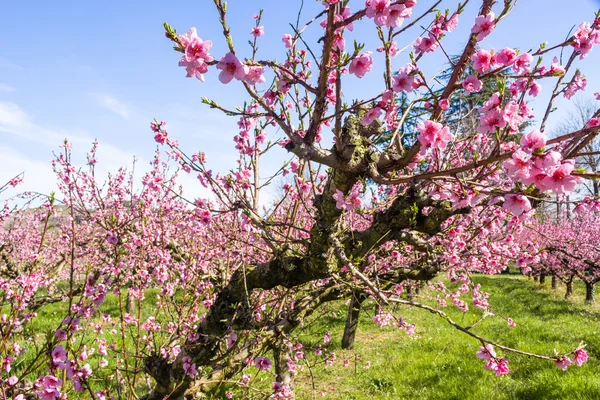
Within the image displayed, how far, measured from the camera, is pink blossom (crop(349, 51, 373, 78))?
209cm

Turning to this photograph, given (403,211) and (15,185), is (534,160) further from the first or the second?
(15,185)

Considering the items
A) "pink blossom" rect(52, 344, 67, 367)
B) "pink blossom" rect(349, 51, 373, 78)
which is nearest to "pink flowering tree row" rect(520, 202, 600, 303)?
"pink blossom" rect(349, 51, 373, 78)

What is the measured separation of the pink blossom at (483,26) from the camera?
2.07 meters

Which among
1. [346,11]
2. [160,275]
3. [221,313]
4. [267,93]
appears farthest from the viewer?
[160,275]

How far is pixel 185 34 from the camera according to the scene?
5.69 ft

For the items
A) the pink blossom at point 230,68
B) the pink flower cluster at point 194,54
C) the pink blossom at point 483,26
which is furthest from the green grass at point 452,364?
the pink flower cluster at point 194,54

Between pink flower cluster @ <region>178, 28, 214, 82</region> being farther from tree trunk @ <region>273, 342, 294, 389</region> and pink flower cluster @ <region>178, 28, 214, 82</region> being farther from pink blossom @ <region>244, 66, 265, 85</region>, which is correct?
tree trunk @ <region>273, 342, 294, 389</region>

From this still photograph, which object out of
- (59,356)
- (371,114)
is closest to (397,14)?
(371,114)

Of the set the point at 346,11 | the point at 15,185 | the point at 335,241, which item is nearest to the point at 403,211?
the point at 335,241

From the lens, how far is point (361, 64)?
2150mm

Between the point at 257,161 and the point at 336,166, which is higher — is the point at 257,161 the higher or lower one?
the higher one

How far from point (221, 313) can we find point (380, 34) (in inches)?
110

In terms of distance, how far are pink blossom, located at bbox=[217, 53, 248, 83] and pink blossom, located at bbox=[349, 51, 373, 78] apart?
699 mm

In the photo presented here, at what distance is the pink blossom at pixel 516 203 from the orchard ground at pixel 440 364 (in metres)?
2.38
